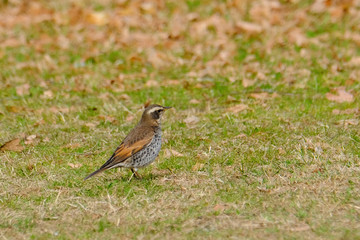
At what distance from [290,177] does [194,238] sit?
1.80 m

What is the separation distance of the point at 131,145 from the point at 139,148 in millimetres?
111

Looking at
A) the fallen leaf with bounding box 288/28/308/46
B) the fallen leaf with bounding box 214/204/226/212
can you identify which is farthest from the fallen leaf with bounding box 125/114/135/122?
the fallen leaf with bounding box 288/28/308/46

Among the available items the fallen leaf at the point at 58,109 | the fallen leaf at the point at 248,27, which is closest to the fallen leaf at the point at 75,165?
the fallen leaf at the point at 58,109

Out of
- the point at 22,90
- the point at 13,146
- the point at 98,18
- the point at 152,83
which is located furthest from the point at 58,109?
the point at 98,18

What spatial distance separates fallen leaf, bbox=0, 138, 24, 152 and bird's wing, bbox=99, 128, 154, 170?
191 cm

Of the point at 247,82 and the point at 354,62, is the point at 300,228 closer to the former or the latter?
the point at 247,82

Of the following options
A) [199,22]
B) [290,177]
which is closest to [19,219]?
[290,177]

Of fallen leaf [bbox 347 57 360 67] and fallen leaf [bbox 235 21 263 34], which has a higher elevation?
fallen leaf [bbox 235 21 263 34]

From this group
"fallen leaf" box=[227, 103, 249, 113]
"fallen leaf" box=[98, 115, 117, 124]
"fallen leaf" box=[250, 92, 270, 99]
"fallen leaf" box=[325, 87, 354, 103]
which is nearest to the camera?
"fallen leaf" box=[98, 115, 117, 124]

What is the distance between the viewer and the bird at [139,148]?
21.9 ft

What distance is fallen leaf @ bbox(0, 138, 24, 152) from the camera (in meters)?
8.17

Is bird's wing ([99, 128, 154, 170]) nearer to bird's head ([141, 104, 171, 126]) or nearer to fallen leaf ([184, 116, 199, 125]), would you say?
bird's head ([141, 104, 171, 126])

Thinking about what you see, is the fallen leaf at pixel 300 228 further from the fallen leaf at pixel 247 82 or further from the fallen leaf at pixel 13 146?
the fallen leaf at pixel 247 82

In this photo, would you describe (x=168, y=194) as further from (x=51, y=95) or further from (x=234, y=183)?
(x=51, y=95)
